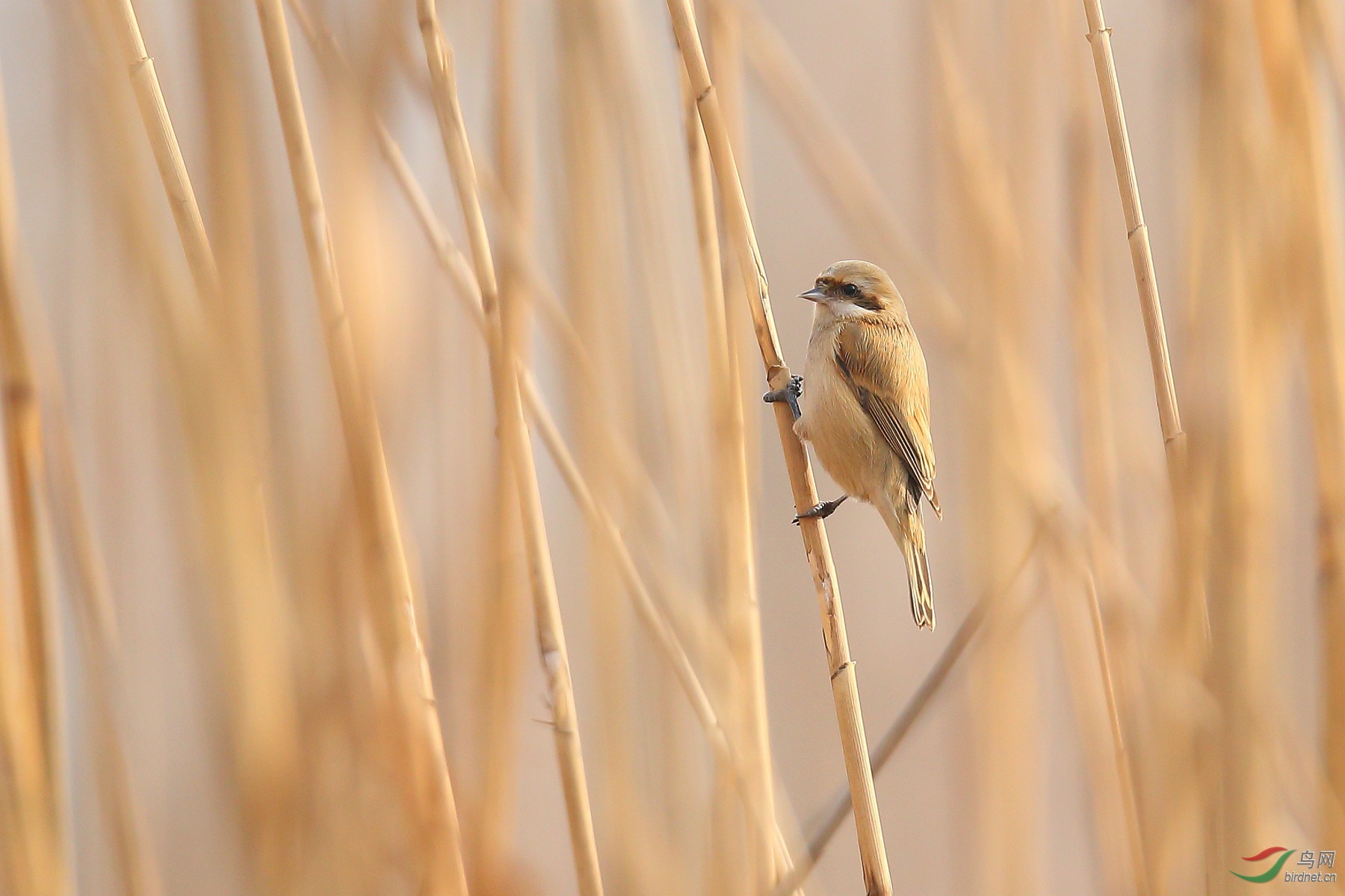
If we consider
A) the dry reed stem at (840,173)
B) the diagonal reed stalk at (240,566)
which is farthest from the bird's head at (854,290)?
the diagonal reed stalk at (240,566)

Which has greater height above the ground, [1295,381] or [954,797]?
[1295,381]

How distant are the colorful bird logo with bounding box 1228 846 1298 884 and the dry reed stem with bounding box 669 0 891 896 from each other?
0.46 m

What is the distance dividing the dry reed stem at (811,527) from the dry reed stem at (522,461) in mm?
290

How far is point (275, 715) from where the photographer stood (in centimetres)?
116

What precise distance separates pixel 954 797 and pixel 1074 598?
0.48 metres

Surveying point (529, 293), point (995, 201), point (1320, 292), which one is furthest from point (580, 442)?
point (1320, 292)

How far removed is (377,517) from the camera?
112 centimetres

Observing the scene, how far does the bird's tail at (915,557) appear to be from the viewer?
1.61 m

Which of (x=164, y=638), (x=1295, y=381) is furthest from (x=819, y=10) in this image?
(x=164, y=638)

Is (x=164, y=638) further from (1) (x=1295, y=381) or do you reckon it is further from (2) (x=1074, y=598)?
(1) (x=1295, y=381)

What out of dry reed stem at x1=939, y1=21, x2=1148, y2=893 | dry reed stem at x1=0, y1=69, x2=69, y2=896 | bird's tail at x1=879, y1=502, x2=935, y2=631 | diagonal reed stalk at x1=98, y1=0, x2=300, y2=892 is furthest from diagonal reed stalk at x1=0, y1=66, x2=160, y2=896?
dry reed stem at x1=939, y1=21, x2=1148, y2=893

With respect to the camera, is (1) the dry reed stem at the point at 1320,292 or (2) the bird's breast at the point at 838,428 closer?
(1) the dry reed stem at the point at 1320,292

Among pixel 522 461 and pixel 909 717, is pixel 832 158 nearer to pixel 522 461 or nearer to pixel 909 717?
pixel 522 461

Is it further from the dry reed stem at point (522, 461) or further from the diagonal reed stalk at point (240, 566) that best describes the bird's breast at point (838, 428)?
the diagonal reed stalk at point (240, 566)
